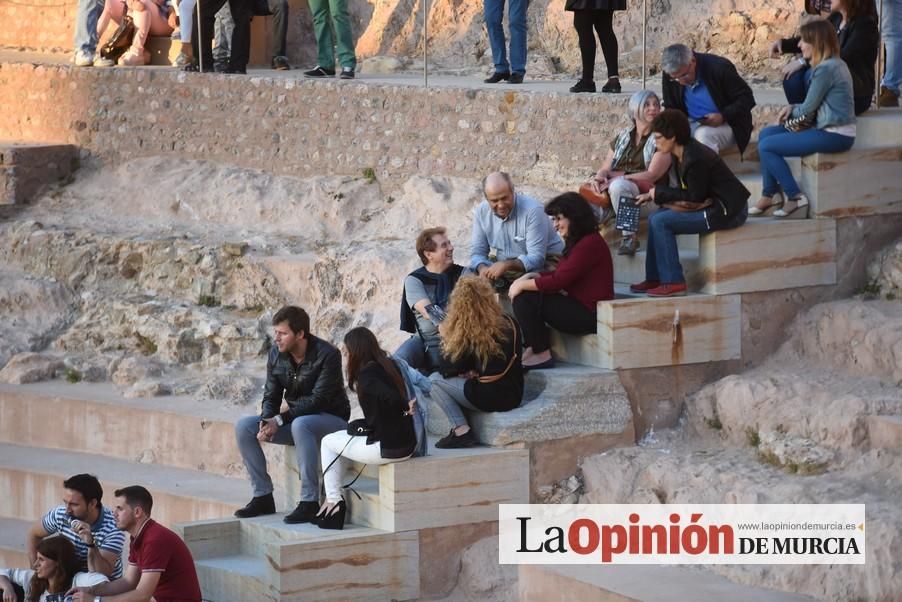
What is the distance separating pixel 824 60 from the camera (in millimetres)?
10500

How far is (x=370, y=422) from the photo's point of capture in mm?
9344

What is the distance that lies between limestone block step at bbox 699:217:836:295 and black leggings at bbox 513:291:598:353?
2.61ft

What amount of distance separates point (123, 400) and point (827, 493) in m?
5.78

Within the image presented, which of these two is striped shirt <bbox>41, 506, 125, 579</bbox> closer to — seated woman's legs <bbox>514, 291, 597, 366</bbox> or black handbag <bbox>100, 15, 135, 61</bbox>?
seated woman's legs <bbox>514, 291, 597, 366</bbox>

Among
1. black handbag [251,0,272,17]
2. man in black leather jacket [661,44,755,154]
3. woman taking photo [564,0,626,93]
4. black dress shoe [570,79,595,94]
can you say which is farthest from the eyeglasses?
black handbag [251,0,272,17]

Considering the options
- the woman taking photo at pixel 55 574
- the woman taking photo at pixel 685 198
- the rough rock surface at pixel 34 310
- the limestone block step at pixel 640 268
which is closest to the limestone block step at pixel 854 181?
the woman taking photo at pixel 685 198

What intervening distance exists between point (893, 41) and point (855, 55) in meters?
1.10

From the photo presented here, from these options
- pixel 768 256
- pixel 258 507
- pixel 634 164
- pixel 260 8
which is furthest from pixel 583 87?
pixel 258 507

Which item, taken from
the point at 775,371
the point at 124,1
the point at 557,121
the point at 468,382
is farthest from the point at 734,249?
the point at 124,1

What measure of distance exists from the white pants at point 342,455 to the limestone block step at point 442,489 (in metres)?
0.12

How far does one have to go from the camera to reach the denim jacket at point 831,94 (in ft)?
34.3

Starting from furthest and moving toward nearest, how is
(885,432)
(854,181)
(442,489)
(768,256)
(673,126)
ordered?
1. (854,181)
2. (768,256)
3. (673,126)
4. (442,489)
5. (885,432)

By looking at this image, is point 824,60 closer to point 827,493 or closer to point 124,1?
point 827,493

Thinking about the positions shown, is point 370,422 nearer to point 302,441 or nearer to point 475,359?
point 302,441
